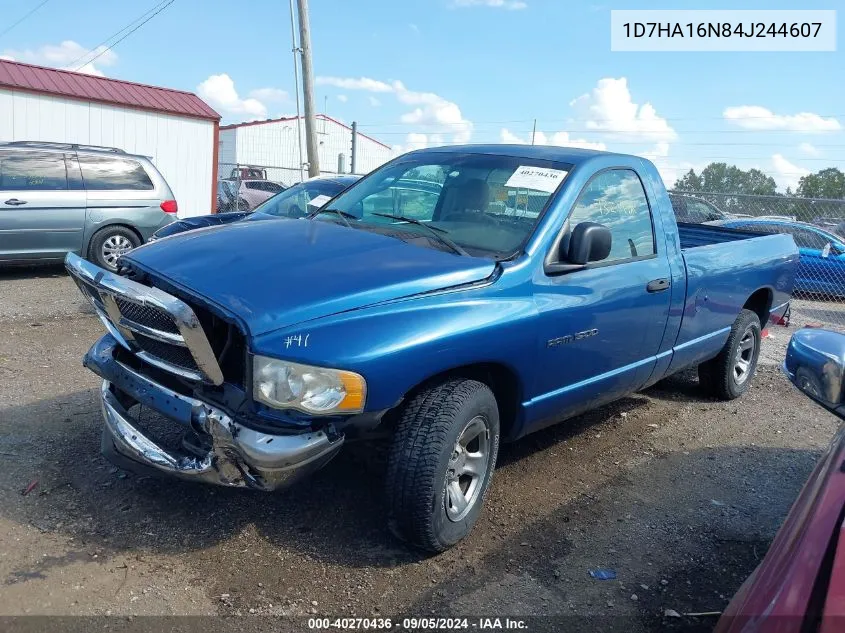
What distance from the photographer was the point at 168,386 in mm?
3307

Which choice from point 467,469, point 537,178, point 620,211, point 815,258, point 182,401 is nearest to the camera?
point 182,401

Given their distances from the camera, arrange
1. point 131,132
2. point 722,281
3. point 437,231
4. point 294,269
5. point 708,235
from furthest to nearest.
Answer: point 131,132 < point 708,235 < point 722,281 < point 437,231 < point 294,269

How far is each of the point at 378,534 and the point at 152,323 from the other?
144cm

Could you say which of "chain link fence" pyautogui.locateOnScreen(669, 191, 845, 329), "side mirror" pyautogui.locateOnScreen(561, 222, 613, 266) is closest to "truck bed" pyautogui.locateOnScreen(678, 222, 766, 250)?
"side mirror" pyautogui.locateOnScreen(561, 222, 613, 266)

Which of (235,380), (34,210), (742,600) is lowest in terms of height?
(742,600)

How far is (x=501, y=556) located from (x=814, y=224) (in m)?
13.1

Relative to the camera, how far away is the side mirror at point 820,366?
6.73 ft

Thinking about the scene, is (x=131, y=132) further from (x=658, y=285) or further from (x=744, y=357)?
(x=658, y=285)

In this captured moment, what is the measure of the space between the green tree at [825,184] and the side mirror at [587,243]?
18.8 meters

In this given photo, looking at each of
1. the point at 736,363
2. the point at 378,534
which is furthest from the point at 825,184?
the point at 378,534

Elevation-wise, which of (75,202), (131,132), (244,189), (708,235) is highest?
(131,132)

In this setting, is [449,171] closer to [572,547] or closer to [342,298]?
[342,298]

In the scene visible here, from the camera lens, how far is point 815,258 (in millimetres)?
12906

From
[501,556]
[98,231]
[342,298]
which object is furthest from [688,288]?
[98,231]
